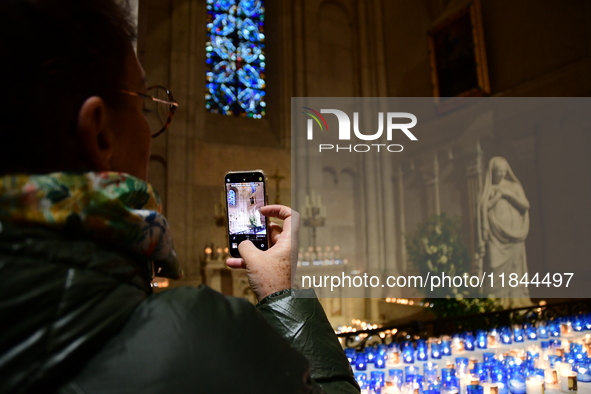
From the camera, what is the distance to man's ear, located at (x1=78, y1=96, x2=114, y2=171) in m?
0.50

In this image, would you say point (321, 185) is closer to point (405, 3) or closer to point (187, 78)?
point (187, 78)

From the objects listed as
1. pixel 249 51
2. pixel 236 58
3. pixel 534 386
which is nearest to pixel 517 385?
pixel 534 386

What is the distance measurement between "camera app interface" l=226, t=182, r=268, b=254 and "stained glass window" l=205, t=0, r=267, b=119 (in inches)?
349

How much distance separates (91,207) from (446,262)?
4.32 m

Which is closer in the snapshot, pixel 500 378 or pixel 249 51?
pixel 500 378

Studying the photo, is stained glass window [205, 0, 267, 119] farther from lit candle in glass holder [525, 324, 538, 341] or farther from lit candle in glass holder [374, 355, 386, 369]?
lit candle in glass holder [374, 355, 386, 369]

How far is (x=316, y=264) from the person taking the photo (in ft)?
25.2

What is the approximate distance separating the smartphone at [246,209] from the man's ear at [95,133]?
29.8 inches

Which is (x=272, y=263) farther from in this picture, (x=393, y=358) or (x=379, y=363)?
(x=393, y=358)

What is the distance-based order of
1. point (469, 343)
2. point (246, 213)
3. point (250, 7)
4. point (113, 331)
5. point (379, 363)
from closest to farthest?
point (113, 331), point (246, 213), point (379, 363), point (469, 343), point (250, 7)

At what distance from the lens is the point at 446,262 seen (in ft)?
14.2

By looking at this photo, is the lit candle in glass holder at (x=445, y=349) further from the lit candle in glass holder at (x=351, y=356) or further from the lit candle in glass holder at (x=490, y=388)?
the lit candle in glass holder at (x=490, y=388)

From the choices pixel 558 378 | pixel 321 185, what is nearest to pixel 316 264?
pixel 321 185

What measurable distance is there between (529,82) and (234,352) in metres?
8.02
